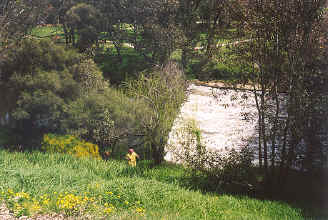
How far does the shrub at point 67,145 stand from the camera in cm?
823

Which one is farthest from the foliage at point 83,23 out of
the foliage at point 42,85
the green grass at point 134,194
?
the green grass at point 134,194

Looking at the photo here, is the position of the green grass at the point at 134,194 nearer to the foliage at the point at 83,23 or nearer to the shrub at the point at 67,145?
the shrub at the point at 67,145

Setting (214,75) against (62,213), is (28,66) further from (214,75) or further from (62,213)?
(214,75)

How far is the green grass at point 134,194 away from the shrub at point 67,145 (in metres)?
1.59

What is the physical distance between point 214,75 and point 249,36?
23.6ft

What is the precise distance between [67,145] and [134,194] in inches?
153

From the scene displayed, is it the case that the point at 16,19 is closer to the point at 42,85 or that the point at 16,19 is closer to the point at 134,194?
the point at 42,85

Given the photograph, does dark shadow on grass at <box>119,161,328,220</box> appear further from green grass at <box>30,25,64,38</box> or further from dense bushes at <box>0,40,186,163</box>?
green grass at <box>30,25,64,38</box>

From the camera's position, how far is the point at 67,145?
8359mm

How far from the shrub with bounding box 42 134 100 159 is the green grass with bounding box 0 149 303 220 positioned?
159cm

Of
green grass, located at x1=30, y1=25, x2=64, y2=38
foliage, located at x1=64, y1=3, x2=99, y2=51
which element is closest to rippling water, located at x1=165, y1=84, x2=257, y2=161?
foliage, located at x1=64, y1=3, x2=99, y2=51

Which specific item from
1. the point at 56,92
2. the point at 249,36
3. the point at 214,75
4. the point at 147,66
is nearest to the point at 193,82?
the point at 214,75

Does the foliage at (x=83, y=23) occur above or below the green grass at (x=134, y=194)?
above

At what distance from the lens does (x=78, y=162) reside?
274 inches
